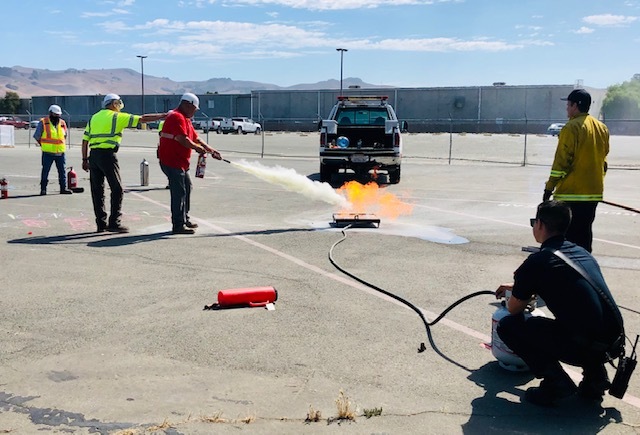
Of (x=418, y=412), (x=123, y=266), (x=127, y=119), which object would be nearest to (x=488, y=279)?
(x=418, y=412)

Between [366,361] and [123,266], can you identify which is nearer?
[366,361]

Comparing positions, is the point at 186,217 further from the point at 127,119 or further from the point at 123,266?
the point at 123,266

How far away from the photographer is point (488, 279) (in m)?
7.45

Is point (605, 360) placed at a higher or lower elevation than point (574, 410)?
higher

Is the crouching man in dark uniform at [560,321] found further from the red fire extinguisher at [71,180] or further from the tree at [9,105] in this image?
the tree at [9,105]

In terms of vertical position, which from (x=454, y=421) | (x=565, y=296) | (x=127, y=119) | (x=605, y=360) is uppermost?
(x=127, y=119)

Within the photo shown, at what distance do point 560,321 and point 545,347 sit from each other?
8.0 inches

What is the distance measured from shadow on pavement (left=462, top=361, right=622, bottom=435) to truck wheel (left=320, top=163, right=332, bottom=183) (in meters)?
13.0

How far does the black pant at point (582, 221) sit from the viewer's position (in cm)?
679

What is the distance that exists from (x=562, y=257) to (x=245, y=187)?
12809 millimetres

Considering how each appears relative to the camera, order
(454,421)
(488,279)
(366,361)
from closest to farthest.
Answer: (454,421)
(366,361)
(488,279)

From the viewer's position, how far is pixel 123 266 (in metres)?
7.89

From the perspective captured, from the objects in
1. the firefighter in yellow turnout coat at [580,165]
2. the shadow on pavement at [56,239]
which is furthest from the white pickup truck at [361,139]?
the firefighter in yellow turnout coat at [580,165]

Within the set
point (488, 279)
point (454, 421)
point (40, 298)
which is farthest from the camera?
point (488, 279)
